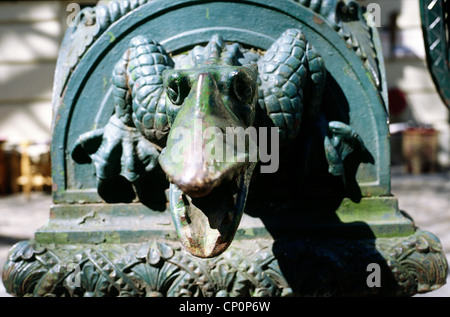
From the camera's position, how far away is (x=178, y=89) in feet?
2.69

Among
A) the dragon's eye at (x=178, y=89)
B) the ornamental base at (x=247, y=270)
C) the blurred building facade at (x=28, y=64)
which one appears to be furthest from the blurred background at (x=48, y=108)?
the dragon's eye at (x=178, y=89)

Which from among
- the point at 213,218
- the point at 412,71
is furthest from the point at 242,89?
the point at 412,71

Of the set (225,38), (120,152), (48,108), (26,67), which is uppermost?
(26,67)

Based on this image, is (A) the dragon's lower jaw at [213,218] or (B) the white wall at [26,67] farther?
(B) the white wall at [26,67]

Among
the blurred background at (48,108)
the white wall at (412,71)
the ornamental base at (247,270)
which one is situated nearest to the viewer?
the ornamental base at (247,270)

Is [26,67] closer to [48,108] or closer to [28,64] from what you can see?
[28,64]

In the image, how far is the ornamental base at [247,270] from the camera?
101 centimetres

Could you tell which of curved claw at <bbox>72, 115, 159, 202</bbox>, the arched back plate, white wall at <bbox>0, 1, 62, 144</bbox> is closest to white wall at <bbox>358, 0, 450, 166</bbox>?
white wall at <bbox>0, 1, 62, 144</bbox>

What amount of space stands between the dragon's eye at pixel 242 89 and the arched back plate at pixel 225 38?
27 cm

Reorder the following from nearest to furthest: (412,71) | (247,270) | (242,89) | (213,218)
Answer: (213,218) < (242,89) < (247,270) < (412,71)

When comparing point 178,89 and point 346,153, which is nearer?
point 178,89

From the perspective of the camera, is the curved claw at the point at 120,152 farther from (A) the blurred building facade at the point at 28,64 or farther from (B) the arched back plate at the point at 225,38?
(A) the blurred building facade at the point at 28,64

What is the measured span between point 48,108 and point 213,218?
406 cm
